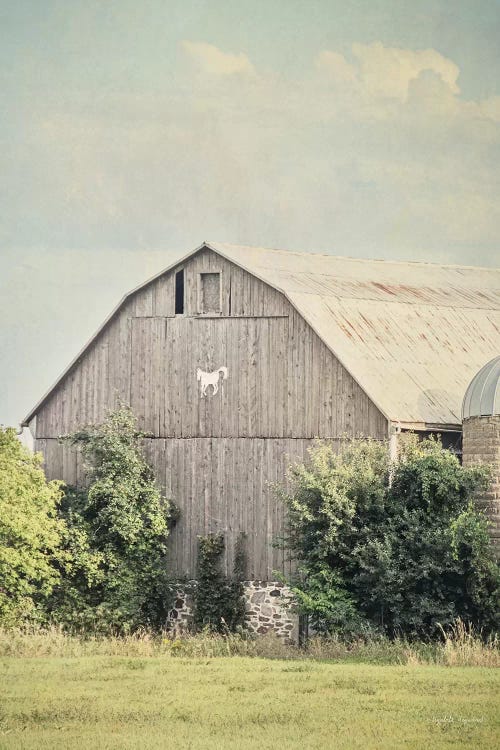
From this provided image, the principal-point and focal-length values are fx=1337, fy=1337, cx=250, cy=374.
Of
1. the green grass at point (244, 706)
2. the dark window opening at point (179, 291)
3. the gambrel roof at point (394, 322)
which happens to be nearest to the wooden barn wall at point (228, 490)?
the gambrel roof at point (394, 322)

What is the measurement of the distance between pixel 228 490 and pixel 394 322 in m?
5.86

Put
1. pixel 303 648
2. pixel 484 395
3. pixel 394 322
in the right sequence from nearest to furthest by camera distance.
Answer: pixel 303 648, pixel 484 395, pixel 394 322

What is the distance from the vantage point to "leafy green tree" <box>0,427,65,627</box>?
27.8 m

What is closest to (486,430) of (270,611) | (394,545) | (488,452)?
(488,452)

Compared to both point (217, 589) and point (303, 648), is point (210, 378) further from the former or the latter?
point (303, 648)

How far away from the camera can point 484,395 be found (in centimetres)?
2667

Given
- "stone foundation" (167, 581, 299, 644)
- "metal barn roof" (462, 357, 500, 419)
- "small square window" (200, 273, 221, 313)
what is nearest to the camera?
"metal barn roof" (462, 357, 500, 419)

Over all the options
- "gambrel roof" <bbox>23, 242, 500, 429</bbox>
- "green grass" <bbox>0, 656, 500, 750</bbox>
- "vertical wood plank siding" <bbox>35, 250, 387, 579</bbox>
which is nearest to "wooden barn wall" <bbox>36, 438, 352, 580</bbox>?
"vertical wood plank siding" <bbox>35, 250, 387, 579</bbox>

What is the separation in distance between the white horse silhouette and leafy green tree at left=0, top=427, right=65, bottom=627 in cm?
406

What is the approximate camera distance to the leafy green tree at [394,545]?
2425cm

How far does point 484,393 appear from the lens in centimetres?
2667

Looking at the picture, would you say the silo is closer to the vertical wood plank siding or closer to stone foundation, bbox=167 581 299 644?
the vertical wood plank siding

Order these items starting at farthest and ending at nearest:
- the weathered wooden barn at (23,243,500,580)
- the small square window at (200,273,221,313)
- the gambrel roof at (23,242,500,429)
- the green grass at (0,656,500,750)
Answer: the small square window at (200,273,221,313)
the weathered wooden barn at (23,243,500,580)
the gambrel roof at (23,242,500,429)
the green grass at (0,656,500,750)

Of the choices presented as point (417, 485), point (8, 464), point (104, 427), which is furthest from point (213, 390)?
point (417, 485)
